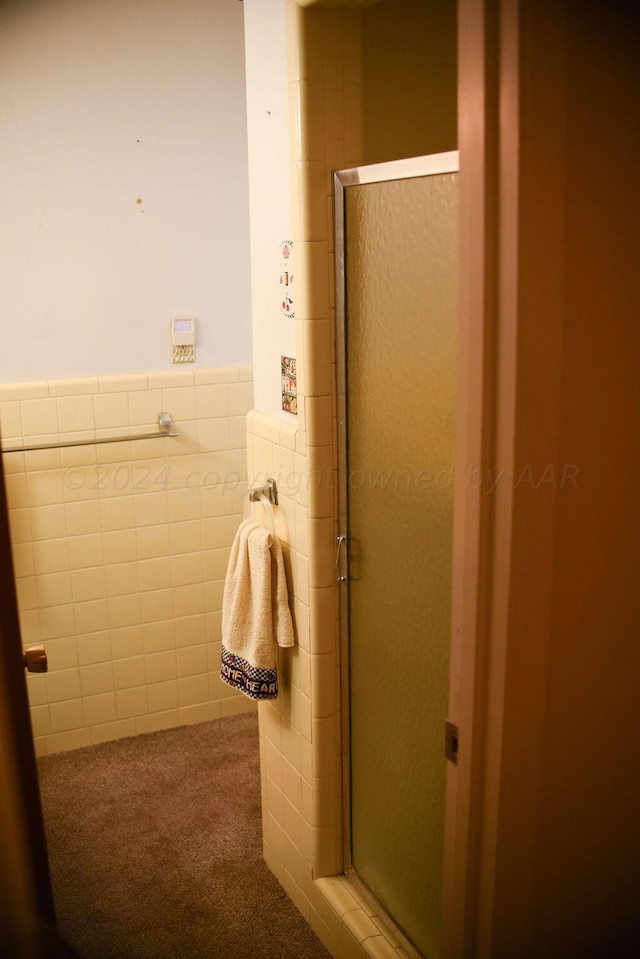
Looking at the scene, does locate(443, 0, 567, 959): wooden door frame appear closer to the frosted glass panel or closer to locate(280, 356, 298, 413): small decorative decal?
the frosted glass panel

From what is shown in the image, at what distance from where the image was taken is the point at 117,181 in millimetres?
2945

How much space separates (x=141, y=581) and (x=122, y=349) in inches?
32.2

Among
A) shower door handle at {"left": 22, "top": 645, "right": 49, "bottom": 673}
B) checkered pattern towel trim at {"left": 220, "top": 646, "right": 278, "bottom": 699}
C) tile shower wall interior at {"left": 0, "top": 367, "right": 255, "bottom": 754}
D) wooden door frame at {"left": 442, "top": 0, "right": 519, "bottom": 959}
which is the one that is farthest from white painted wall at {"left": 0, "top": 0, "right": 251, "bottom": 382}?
wooden door frame at {"left": 442, "top": 0, "right": 519, "bottom": 959}

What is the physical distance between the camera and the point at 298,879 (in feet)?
7.71

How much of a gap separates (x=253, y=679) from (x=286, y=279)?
0.97m

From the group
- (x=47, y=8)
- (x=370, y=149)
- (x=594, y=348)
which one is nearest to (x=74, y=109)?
(x=47, y=8)

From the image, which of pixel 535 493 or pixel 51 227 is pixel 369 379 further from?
pixel 51 227

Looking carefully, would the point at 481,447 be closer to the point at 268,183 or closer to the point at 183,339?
the point at 268,183

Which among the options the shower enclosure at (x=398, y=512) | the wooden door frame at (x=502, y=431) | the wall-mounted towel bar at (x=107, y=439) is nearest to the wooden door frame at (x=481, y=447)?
the wooden door frame at (x=502, y=431)

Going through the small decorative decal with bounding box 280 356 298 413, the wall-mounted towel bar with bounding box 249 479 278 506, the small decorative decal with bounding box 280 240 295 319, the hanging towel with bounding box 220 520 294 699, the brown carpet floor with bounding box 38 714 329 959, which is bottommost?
the brown carpet floor with bounding box 38 714 329 959

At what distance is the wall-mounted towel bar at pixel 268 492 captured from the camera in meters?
2.23

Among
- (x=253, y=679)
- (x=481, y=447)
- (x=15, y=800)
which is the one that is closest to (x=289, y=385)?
(x=253, y=679)

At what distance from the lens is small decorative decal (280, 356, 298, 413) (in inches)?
82.2

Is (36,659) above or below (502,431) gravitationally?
below
